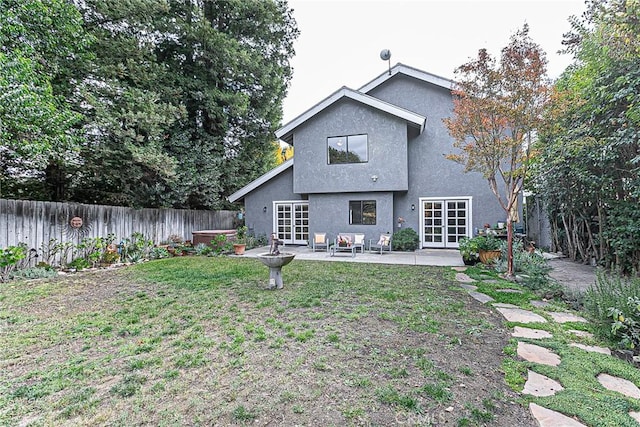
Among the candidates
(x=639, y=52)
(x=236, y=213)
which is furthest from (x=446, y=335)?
(x=236, y=213)

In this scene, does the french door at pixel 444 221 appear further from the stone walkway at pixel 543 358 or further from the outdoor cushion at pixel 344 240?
the stone walkway at pixel 543 358

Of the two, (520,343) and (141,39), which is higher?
(141,39)

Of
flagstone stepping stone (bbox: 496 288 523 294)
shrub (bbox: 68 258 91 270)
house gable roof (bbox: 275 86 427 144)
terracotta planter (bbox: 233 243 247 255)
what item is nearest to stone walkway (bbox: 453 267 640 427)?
flagstone stepping stone (bbox: 496 288 523 294)

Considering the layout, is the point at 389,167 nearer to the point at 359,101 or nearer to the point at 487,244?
the point at 359,101

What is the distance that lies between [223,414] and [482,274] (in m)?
7.26

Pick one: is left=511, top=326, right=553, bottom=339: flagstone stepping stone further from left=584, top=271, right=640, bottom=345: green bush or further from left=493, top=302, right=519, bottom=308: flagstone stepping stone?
left=493, top=302, right=519, bottom=308: flagstone stepping stone

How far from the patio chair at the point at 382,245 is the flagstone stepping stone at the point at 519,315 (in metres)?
6.70

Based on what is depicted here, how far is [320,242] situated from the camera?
12.7 metres

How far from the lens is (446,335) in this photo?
3756 millimetres

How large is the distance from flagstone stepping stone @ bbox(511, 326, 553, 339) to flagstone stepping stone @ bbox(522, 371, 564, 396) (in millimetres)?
1089

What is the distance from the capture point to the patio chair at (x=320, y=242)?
499 inches

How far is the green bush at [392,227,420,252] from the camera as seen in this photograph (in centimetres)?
1218

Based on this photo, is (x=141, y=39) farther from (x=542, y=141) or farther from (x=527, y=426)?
(x=527, y=426)

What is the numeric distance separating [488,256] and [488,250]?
178 mm
